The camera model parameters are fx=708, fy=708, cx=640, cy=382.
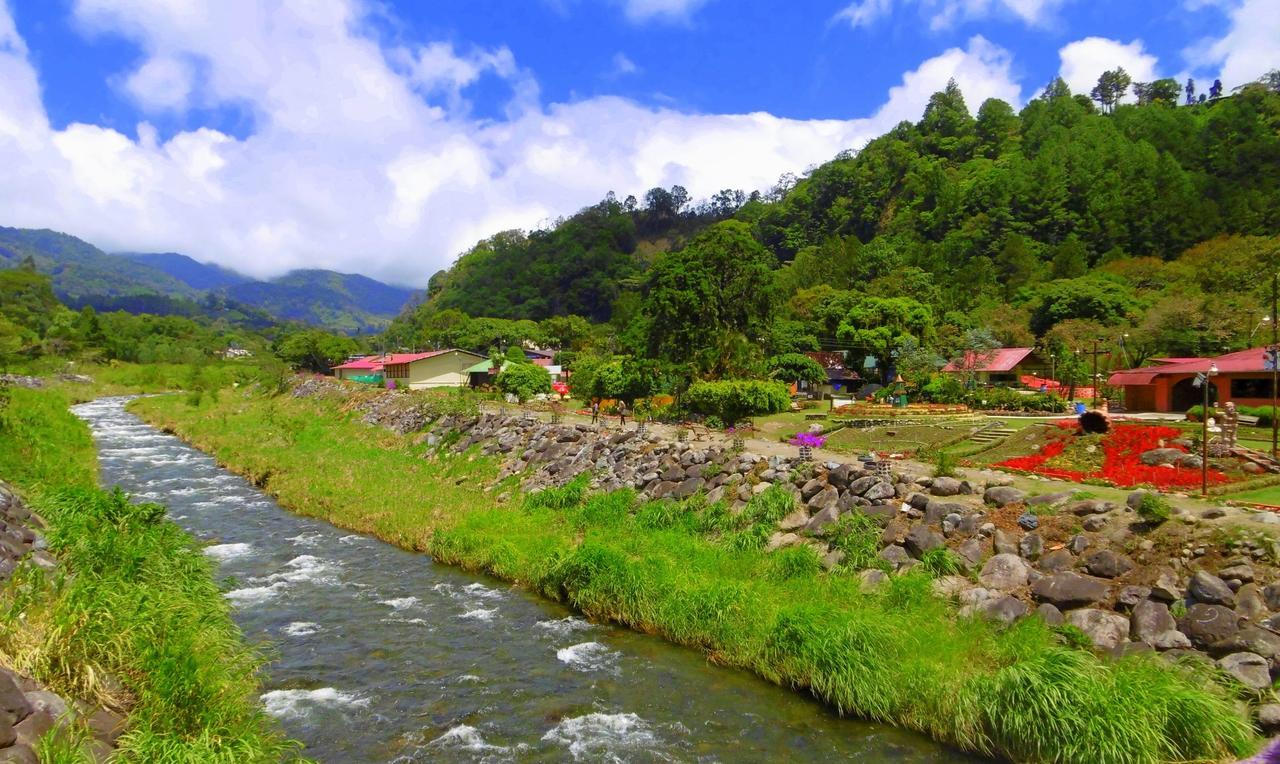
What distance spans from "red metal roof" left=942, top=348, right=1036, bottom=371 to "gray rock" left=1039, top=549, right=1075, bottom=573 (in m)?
38.2

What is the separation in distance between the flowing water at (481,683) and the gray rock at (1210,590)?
468cm

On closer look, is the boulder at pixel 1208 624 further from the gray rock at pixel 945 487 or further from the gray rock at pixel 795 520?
the gray rock at pixel 795 520

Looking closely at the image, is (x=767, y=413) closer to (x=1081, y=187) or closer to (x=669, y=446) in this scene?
(x=669, y=446)

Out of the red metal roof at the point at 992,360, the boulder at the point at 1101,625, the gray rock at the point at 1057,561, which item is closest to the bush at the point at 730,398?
the red metal roof at the point at 992,360

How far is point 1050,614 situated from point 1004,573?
122cm

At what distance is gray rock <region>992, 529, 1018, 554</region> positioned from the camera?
1328 centimetres

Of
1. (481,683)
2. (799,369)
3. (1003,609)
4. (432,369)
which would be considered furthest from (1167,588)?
(432,369)

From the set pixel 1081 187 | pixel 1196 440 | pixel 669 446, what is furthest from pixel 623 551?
pixel 1081 187

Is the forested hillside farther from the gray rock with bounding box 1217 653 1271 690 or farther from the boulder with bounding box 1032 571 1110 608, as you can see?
the gray rock with bounding box 1217 653 1271 690

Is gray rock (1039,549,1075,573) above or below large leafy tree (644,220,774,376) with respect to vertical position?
below

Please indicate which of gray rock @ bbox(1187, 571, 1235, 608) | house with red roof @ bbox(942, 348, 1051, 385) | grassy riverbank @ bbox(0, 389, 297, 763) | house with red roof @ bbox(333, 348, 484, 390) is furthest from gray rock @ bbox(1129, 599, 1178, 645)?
house with red roof @ bbox(333, 348, 484, 390)

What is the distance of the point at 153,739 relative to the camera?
25.5 feet

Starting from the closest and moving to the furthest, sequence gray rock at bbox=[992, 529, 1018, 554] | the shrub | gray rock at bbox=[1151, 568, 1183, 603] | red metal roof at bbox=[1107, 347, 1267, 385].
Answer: gray rock at bbox=[1151, 568, 1183, 603] < the shrub < gray rock at bbox=[992, 529, 1018, 554] < red metal roof at bbox=[1107, 347, 1267, 385]

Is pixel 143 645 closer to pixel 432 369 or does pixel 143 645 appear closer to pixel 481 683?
pixel 481 683
